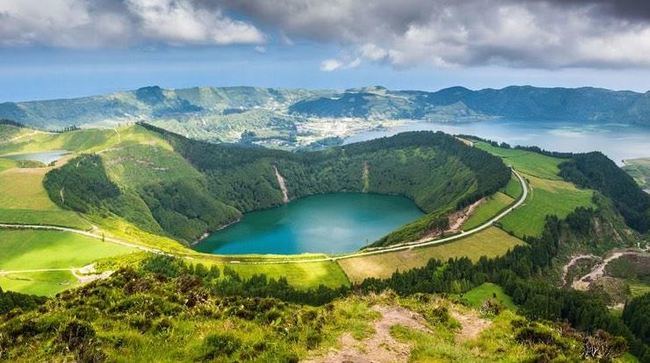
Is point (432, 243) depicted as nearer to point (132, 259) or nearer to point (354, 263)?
point (354, 263)

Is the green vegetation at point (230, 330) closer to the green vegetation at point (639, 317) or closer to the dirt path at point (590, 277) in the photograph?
the green vegetation at point (639, 317)

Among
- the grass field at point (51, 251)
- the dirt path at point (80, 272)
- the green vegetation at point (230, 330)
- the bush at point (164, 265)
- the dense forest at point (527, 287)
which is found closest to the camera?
the green vegetation at point (230, 330)

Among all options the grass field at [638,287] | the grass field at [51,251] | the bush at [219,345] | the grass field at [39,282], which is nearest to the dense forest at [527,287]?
the grass field at [638,287]

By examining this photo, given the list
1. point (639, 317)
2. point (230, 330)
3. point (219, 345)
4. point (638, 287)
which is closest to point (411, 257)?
point (639, 317)

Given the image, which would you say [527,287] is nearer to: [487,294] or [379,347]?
[487,294]

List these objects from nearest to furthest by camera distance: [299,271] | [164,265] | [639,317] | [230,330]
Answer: [230,330] < [639,317] < [164,265] < [299,271]

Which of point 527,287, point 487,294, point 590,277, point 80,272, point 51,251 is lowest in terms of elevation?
point 590,277

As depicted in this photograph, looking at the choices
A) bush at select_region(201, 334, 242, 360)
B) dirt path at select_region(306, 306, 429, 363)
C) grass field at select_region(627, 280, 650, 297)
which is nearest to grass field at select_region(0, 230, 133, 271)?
dirt path at select_region(306, 306, 429, 363)
